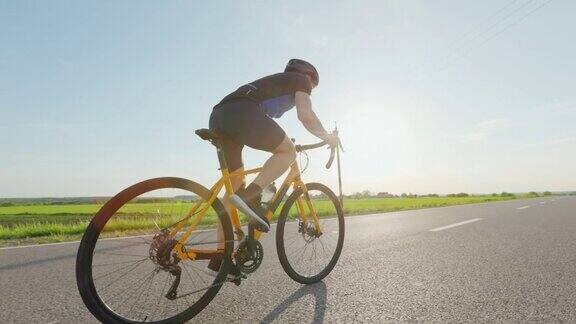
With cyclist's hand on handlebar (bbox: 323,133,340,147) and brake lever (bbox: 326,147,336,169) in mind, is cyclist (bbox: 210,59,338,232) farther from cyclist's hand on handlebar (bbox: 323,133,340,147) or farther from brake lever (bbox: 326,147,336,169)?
brake lever (bbox: 326,147,336,169)

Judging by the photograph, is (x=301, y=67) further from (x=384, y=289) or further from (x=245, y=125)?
(x=384, y=289)

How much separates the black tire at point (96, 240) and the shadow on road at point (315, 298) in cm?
46

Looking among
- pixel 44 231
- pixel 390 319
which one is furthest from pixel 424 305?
pixel 44 231

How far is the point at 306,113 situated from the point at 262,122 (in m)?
0.47

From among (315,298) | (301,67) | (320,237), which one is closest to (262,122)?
(301,67)

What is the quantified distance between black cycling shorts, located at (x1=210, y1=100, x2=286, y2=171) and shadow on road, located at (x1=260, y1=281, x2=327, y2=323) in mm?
1167

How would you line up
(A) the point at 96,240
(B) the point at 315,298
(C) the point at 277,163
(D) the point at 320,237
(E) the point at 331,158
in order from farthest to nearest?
(D) the point at 320,237
(E) the point at 331,158
(C) the point at 277,163
(B) the point at 315,298
(A) the point at 96,240

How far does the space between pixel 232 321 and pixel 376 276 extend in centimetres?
190

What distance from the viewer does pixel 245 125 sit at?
3408mm


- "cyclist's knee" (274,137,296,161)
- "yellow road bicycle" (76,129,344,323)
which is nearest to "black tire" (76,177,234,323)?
"yellow road bicycle" (76,129,344,323)

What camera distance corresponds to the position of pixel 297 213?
168 inches

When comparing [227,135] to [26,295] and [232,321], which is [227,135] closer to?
[232,321]

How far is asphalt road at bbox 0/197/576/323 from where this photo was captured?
290cm

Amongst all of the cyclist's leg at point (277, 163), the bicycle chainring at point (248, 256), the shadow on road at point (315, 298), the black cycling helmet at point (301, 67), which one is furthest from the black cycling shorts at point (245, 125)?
the shadow on road at point (315, 298)
